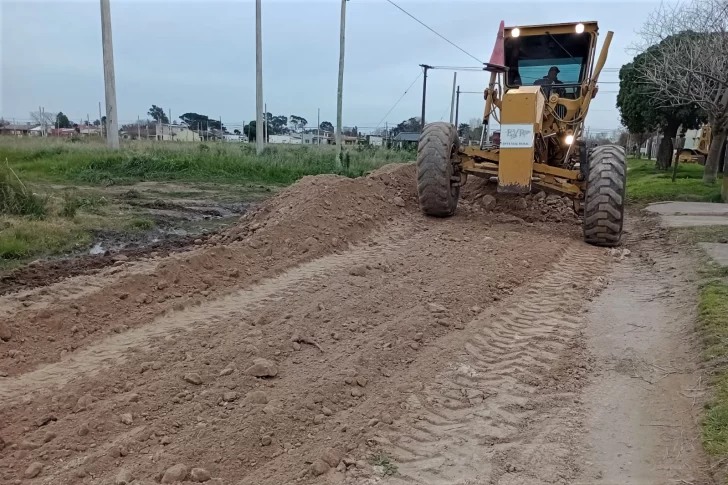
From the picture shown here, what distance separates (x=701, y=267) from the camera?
609 cm

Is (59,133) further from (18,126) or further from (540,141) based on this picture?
(540,141)

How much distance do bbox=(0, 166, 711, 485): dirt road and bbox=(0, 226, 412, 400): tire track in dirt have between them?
0.9 inches

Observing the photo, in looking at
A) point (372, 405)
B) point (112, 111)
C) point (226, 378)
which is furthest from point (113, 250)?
point (112, 111)

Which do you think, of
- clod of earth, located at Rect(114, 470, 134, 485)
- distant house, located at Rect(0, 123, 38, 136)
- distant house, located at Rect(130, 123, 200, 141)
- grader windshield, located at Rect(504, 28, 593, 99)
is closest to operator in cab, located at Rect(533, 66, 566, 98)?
grader windshield, located at Rect(504, 28, 593, 99)

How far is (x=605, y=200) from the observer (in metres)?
7.21

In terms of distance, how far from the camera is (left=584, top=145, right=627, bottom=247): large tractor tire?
7.24 metres

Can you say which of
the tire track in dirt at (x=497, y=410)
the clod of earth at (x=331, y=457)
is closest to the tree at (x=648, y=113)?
the tire track in dirt at (x=497, y=410)

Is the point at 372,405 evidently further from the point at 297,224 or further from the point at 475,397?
the point at 297,224

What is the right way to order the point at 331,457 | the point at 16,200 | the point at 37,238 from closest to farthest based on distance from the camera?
the point at 331,457
the point at 37,238
the point at 16,200

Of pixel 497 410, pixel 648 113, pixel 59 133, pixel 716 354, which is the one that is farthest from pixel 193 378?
pixel 59 133

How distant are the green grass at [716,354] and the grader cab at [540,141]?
7.77 feet

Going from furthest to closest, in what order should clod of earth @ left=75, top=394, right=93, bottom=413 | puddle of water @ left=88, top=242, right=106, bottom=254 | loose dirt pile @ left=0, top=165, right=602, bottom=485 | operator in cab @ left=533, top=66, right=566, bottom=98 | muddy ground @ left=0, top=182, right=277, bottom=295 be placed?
operator in cab @ left=533, top=66, right=566, bottom=98 < puddle of water @ left=88, top=242, right=106, bottom=254 < muddy ground @ left=0, top=182, right=277, bottom=295 < clod of earth @ left=75, top=394, right=93, bottom=413 < loose dirt pile @ left=0, top=165, right=602, bottom=485

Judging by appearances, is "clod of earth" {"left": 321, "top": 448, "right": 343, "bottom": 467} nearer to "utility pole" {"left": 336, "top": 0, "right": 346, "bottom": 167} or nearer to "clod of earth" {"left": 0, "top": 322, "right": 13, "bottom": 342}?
"clod of earth" {"left": 0, "top": 322, "right": 13, "bottom": 342}

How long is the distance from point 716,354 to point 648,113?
22.7 m
